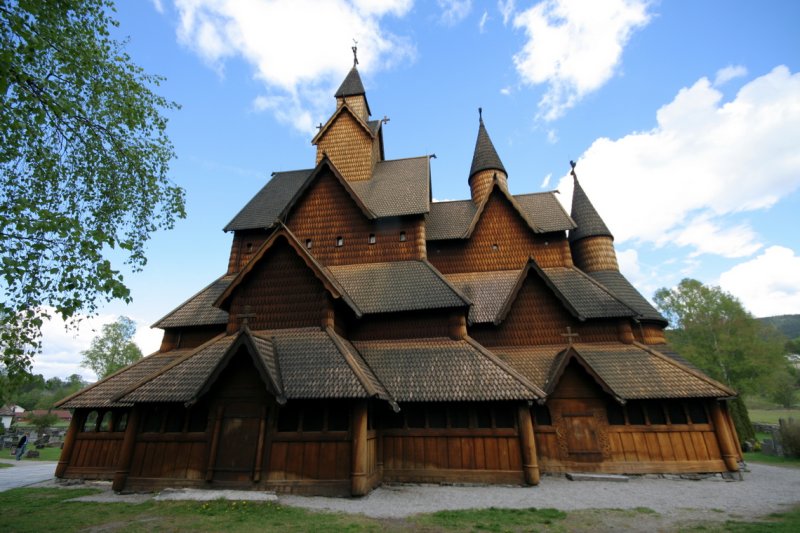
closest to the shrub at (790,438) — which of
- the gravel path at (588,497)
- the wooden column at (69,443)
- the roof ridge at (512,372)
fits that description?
the gravel path at (588,497)

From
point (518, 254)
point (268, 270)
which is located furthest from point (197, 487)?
point (518, 254)

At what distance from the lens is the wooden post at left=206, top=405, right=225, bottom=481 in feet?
32.7

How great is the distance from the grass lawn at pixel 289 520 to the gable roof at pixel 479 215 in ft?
36.6

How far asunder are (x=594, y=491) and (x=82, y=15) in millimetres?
17597

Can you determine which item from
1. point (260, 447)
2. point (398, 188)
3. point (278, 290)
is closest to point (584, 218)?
point (398, 188)

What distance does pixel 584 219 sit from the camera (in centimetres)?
1853

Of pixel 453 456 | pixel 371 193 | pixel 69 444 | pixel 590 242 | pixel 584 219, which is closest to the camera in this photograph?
pixel 453 456

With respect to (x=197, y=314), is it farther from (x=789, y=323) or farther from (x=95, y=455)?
(x=789, y=323)

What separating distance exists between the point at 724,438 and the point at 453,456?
8.85m

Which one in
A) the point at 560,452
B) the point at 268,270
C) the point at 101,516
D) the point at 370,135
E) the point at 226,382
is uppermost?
the point at 370,135

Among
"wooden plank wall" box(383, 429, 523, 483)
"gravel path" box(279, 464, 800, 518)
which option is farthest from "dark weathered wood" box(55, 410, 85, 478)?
"wooden plank wall" box(383, 429, 523, 483)

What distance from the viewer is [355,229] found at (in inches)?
619

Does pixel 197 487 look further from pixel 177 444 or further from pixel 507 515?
pixel 507 515

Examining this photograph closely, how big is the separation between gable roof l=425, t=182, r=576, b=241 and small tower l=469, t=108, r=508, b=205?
98 cm
